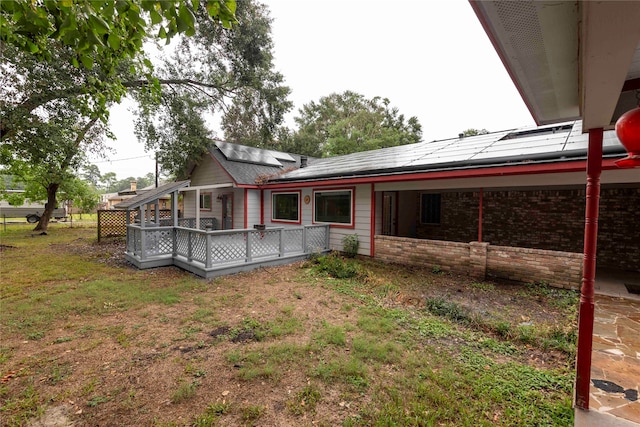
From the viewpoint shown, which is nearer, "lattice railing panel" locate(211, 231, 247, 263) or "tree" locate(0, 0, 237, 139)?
"tree" locate(0, 0, 237, 139)

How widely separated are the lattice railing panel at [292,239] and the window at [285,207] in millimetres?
2079

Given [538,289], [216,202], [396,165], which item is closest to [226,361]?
[538,289]

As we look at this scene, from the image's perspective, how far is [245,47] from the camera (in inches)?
516

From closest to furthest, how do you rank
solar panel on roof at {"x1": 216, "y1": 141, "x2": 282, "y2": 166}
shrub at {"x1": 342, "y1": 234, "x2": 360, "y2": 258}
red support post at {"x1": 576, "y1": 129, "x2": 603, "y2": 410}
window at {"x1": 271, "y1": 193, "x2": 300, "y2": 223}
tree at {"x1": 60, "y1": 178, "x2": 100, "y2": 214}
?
red support post at {"x1": 576, "y1": 129, "x2": 603, "y2": 410}, shrub at {"x1": 342, "y1": 234, "x2": 360, "y2": 258}, window at {"x1": 271, "y1": 193, "x2": 300, "y2": 223}, solar panel on roof at {"x1": 216, "y1": 141, "x2": 282, "y2": 166}, tree at {"x1": 60, "y1": 178, "x2": 100, "y2": 214}

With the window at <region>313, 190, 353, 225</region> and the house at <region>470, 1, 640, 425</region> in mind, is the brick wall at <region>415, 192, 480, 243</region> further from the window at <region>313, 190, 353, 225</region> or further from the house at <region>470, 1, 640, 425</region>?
the house at <region>470, 1, 640, 425</region>

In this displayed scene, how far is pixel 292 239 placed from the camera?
28.4 feet

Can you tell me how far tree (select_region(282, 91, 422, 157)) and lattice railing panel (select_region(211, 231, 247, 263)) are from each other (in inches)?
758

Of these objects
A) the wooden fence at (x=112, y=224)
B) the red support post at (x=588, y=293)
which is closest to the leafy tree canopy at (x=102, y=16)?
the red support post at (x=588, y=293)

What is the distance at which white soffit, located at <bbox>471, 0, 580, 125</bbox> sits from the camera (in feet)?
4.20

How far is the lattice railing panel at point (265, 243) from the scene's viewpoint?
775cm

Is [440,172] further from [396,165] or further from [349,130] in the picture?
[349,130]

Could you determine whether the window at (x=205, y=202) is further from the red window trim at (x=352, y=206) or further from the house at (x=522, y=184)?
the red window trim at (x=352, y=206)

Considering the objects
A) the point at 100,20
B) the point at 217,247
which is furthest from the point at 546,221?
the point at 100,20

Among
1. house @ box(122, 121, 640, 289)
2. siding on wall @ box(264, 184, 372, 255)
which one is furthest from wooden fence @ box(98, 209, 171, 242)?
siding on wall @ box(264, 184, 372, 255)
